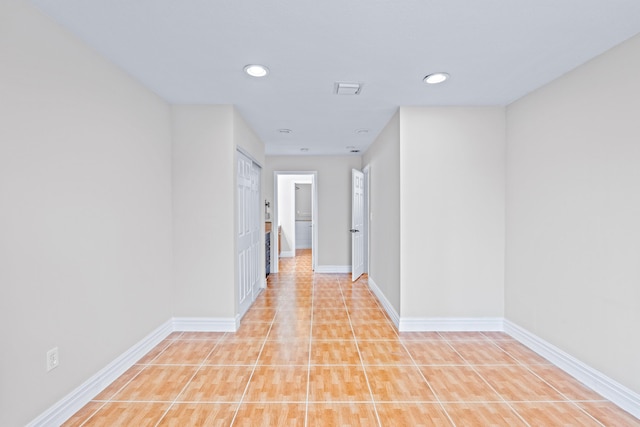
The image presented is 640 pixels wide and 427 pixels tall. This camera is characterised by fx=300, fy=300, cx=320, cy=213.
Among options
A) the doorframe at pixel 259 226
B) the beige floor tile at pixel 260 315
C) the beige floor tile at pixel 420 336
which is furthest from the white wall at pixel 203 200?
the beige floor tile at pixel 420 336

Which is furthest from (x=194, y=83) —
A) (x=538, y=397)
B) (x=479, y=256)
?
(x=538, y=397)

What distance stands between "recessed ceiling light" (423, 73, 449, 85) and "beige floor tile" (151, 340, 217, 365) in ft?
9.84

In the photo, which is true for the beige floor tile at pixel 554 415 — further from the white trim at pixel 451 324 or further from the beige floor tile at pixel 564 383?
the white trim at pixel 451 324

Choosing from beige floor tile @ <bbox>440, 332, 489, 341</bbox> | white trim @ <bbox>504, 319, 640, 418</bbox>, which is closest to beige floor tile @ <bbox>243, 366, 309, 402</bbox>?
beige floor tile @ <bbox>440, 332, 489, 341</bbox>


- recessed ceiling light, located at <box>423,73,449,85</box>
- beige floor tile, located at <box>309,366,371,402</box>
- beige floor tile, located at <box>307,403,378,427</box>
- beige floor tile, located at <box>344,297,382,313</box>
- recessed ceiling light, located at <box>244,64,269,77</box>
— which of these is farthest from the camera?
beige floor tile, located at <box>344,297,382,313</box>

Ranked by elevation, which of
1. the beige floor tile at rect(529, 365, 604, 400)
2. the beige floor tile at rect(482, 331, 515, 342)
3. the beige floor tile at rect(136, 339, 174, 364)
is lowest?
the beige floor tile at rect(482, 331, 515, 342)

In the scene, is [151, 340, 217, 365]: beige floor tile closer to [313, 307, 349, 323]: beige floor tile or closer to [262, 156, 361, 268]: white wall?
[313, 307, 349, 323]: beige floor tile

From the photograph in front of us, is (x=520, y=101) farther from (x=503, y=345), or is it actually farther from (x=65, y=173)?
(x=65, y=173)

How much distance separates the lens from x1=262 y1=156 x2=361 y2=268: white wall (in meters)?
5.98

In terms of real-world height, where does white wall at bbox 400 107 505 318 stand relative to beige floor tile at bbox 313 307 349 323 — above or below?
above

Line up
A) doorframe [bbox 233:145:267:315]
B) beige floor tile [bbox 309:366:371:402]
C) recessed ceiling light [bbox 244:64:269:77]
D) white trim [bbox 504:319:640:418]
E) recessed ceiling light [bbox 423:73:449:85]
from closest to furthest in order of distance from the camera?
white trim [bbox 504:319:640:418] → beige floor tile [bbox 309:366:371:402] → recessed ceiling light [bbox 244:64:269:77] → recessed ceiling light [bbox 423:73:449:85] → doorframe [bbox 233:145:267:315]

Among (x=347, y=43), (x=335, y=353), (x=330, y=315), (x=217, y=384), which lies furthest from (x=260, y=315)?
(x=347, y=43)

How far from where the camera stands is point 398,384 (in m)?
2.16

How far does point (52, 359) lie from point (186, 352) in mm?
1093
